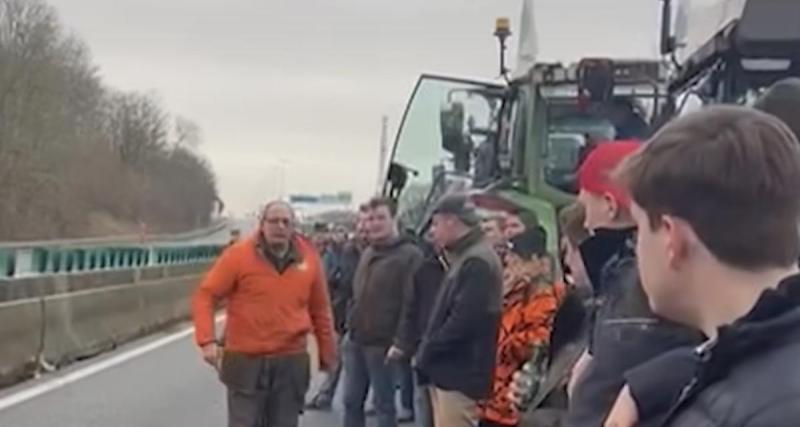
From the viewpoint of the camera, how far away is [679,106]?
766 cm

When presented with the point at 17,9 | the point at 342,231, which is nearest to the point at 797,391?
the point at 342,231

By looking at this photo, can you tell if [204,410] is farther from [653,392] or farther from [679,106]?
[653,392]

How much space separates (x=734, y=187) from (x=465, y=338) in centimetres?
562

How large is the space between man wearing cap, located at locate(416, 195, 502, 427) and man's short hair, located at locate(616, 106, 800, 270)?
5.38 meters

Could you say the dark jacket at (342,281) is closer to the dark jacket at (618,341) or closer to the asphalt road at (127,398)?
the asphalt road at (127,398)

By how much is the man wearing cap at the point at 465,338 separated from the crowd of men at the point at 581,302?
0.03ft

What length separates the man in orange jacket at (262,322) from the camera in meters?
9.09

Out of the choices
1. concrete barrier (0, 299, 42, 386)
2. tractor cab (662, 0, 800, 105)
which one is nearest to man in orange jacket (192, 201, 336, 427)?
tractor cab (662, 0, 800, 105)

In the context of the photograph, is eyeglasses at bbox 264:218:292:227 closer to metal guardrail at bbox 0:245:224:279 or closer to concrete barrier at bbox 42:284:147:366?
concrete barrier at bbox 42:284:147:366

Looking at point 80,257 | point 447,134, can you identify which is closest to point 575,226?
point 447,134

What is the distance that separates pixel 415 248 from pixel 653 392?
8567 millimetres

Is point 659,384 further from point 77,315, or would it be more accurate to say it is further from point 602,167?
point 77,315

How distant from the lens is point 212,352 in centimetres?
A: 921

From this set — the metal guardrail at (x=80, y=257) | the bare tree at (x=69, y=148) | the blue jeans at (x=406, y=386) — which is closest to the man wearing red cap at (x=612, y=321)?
the blue jeans at (x=406, y=386)
